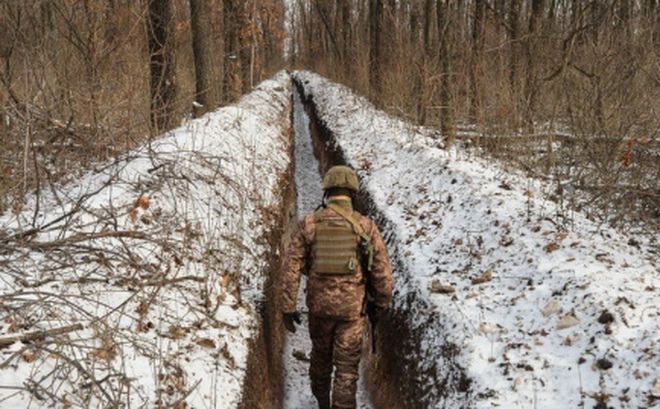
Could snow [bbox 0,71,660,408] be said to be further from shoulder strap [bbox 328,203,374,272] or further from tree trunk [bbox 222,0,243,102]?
tree trunk [bbox 222,0,243,102]

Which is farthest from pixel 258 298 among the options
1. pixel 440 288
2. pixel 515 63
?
pixel 515 63

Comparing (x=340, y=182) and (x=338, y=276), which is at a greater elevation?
(x=340, y=182)

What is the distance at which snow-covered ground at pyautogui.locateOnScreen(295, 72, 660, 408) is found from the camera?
2885mm

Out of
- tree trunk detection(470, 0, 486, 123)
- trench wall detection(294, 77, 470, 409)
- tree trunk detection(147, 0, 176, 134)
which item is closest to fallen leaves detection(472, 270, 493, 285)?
trench wall detection(294, 77, 470, 409)

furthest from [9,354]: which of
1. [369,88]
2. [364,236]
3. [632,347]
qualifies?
[369,88]

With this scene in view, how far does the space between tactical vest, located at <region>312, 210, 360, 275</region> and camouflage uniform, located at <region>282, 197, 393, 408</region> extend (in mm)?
64

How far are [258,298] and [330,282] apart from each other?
86cm

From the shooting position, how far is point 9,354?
2436 mm

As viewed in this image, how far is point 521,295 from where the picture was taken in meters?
3.71

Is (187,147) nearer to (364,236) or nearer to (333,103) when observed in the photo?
(364,236)

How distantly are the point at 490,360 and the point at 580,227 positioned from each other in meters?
1.80

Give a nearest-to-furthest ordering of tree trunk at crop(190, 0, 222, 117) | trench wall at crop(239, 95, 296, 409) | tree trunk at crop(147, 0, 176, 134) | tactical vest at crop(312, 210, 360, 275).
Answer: trench wall at crop(239, 95, 296, 409) < tactical vest at crop(312, 210, 360, 275) < tree trunk at crop(147, 0, 176, 134) < tree trunk at crop(190, 0, 222, 117)

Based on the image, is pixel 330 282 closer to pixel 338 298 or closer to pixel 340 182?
pixel 338 298

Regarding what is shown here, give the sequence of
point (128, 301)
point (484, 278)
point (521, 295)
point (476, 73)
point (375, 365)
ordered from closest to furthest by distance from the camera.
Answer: point (128, 301)
point (521, 295)
point (484, 278)
point (375, 365)
point (476, 73)
